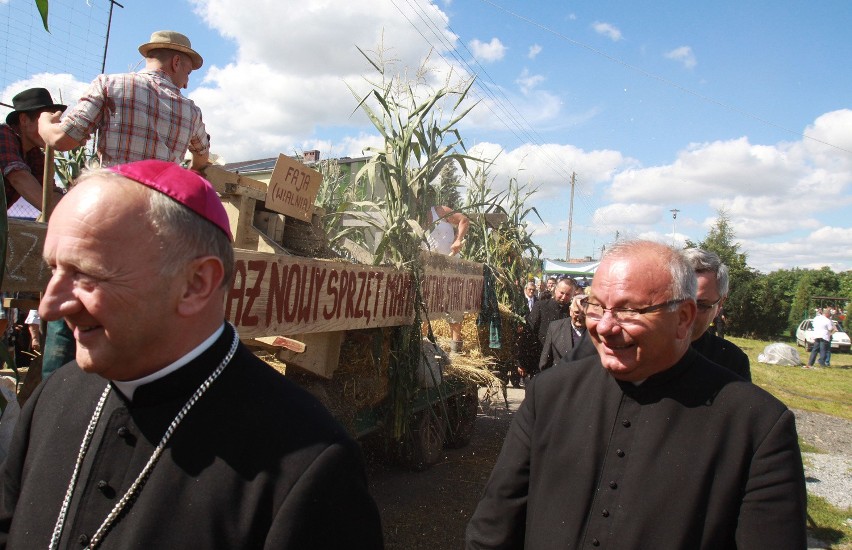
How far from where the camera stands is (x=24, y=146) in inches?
126

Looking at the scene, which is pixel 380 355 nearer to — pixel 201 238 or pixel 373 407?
pixel 373 407

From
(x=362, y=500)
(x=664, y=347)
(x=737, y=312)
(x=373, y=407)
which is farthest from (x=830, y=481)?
(x=737, y=312)

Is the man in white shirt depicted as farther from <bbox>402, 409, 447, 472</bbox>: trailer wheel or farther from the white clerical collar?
the white clerical collar

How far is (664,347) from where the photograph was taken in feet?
6.36

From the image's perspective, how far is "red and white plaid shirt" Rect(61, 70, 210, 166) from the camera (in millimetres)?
2703

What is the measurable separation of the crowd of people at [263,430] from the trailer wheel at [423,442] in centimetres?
345

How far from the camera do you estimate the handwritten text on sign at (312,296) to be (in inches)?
111

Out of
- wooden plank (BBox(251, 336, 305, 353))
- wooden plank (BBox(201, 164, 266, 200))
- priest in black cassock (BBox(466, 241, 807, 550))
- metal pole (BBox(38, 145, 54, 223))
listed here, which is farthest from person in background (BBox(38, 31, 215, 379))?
priest in black cassock (BBox(466, 241, 807, 550))

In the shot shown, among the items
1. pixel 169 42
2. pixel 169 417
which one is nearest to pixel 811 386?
pixel 169 42

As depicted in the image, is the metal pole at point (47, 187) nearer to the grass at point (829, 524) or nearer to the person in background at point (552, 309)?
the person in background at point (552, 309)

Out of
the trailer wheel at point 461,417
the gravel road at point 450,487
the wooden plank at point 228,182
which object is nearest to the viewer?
the wooden plank at point 228,182

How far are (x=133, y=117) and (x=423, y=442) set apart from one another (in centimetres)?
369

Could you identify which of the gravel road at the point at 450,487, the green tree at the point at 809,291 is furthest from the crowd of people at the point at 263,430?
the green tree at the point at 809,291

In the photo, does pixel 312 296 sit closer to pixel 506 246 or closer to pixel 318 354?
pixel 318 354
